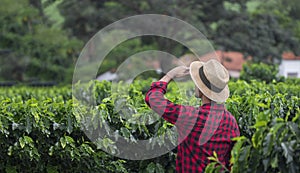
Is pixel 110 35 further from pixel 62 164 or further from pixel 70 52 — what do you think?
pixel 62 164

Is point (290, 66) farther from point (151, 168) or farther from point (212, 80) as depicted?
point (212, 80)

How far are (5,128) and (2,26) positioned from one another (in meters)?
19.8

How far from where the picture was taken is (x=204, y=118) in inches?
159

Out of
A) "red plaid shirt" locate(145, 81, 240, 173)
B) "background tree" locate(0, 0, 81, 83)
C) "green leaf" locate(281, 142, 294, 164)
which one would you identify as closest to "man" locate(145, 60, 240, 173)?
"red plaid shirt" locate(145, 81, 240, 173)

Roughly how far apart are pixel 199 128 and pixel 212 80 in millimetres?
364

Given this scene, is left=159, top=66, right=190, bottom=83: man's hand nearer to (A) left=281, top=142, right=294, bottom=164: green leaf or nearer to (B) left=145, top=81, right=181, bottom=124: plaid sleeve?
(B) left=145, top=81, right=181, bottom=124: plaid sleeve

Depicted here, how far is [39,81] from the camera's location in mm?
26469

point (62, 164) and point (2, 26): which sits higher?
Answer: point (2, 26)

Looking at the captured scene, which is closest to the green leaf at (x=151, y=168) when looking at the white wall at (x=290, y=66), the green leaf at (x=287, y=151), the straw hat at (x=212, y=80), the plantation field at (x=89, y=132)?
the plantation field at (x=89, y=132)

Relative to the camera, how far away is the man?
13.3 feet

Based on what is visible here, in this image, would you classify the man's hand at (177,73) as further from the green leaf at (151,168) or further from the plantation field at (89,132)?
the green leaf at (151,168)

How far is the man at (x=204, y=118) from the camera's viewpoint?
4043mm

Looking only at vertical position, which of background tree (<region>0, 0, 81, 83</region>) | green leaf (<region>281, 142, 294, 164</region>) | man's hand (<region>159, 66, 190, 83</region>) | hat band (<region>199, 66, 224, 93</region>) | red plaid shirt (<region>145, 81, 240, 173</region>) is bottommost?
green leaf (<region>281, 142, 294, 164</region>)

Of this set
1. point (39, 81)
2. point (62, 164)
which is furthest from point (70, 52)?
point (62, 164)
